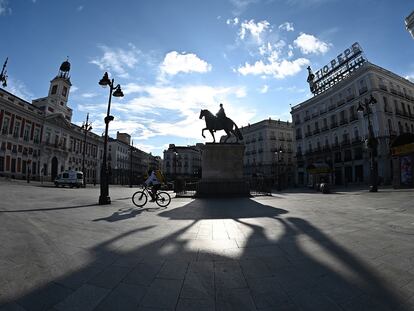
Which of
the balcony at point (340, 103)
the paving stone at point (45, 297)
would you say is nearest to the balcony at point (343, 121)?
the balcony at point (340, 103)

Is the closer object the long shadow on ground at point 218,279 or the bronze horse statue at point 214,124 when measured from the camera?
the long shadow on ground at point 218,279

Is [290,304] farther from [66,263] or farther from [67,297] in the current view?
[66,263]

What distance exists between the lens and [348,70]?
42.4 metres

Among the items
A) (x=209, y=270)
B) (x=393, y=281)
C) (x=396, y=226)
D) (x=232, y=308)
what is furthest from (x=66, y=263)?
(x=396, y=226)

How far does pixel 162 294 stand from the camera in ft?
7.82

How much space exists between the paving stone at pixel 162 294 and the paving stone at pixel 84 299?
18.1 inches

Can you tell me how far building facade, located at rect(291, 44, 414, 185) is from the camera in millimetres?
35156

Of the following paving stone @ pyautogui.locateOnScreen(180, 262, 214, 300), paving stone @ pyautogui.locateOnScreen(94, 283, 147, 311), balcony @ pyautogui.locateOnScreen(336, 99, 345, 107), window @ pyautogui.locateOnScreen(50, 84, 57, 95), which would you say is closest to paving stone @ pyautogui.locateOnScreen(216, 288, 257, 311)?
paving stone @ pyautogui.locateOnScreen(180, 262, 214, 300)

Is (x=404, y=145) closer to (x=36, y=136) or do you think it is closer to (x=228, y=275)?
(x=228, y=275)

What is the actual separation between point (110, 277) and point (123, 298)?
56 centimetres

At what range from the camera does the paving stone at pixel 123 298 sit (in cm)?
213

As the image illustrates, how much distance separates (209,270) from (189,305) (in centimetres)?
82

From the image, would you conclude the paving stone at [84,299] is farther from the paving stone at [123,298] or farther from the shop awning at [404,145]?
the shop awning at [404,145]

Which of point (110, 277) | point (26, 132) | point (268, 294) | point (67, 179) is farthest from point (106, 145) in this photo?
point (26, 132)
